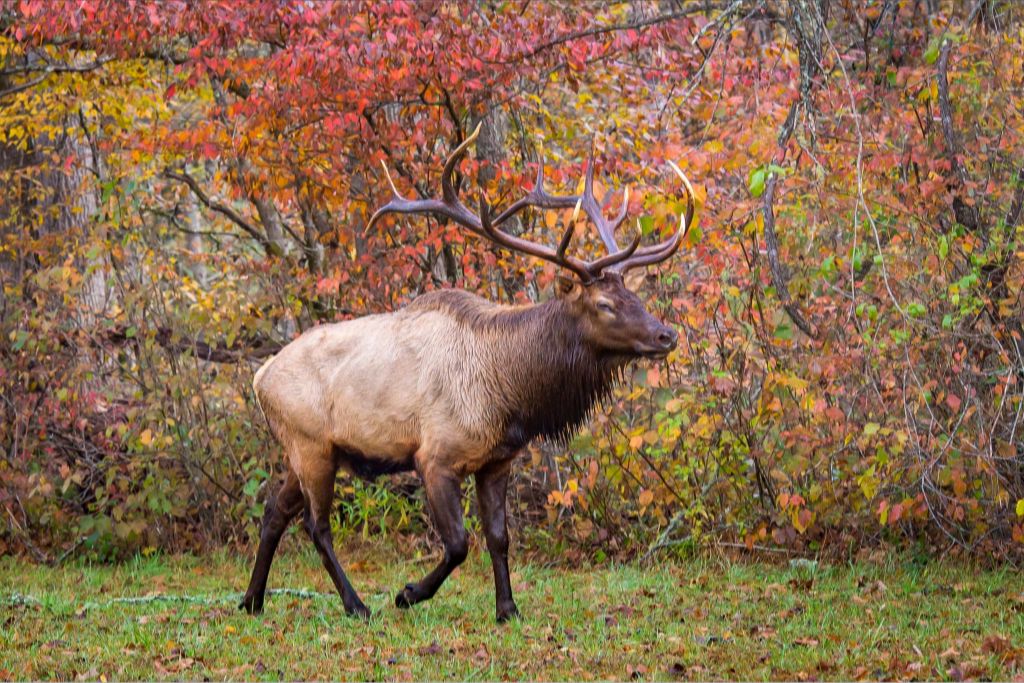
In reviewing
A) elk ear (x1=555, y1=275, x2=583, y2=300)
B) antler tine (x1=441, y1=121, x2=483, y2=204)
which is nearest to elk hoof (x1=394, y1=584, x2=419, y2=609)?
elk ear (x1=555, y1=275, x2=583, y2=300)

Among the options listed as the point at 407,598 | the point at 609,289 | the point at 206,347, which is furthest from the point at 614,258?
the point at 206,347

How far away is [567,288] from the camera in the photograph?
7.78 meters

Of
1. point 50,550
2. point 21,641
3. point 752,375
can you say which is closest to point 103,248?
point 50,550

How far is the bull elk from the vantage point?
7.60 meters

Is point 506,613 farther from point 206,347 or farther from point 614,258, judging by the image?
point 206,347

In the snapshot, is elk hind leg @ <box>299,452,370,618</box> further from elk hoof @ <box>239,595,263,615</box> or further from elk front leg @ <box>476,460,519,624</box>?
elk front leg @ <box>476,460,519,624</box>

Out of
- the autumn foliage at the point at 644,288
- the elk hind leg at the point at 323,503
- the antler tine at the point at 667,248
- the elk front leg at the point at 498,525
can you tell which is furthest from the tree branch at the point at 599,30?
the elk hind leg at the point at 323,503

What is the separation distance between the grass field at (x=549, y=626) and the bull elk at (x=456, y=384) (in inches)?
20.4

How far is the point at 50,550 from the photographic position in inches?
420

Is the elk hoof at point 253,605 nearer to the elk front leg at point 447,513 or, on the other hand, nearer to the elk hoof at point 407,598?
the elk hoof at point 407,598

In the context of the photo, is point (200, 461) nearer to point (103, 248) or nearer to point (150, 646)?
point (103, 248)

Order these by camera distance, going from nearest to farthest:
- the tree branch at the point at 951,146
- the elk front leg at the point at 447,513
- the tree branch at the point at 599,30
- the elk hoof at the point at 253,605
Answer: the elk front leg at the point at 447,513, the tree branch at the point at 951,146, the elk hoof at the point at 253,605, the tree branch at the point at 599,30

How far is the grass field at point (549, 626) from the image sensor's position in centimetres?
649

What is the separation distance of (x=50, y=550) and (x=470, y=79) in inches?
198
